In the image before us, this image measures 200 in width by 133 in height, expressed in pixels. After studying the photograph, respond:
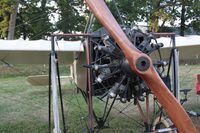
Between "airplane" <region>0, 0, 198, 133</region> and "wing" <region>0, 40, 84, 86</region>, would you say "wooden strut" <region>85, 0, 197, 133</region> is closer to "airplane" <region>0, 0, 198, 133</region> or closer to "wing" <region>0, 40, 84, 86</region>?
"airplane" <region>0, 0, 198, 133</region>

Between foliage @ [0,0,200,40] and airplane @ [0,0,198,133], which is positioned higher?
foliage @ [0,0,200,40]

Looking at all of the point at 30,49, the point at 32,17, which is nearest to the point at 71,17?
the point at 32,17

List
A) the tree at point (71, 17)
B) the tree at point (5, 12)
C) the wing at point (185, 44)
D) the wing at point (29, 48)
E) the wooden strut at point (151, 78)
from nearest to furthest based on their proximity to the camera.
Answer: the wooden strut at point (151, 78), the wing at point (29, 48), the wing at point (185, 44), the tree at point (5, 12), the tree at point (71, 17)

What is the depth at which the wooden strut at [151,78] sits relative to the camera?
131 inches

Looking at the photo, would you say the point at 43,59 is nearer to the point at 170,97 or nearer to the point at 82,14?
the point at 170,97

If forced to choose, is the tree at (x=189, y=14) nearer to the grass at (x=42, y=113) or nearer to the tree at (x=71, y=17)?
the tree at (x=71, y=17)

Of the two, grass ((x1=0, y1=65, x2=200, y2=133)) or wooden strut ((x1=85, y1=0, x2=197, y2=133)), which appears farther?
grass ((x1=0, y1=65, x2=200, y2=133))

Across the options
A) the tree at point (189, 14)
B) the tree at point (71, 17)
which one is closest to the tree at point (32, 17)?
the tree at point (71, 17)

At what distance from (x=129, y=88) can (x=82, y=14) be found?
25.3 metres

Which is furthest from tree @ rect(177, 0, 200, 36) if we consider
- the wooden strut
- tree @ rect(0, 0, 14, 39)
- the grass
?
the wooden strut

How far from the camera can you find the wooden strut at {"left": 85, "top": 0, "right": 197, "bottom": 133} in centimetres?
333

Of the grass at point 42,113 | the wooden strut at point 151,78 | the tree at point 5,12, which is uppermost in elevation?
the tree at point 5,12

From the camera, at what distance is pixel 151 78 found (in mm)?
3367

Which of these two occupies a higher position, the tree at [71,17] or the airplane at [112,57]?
the tree at [71,17]
